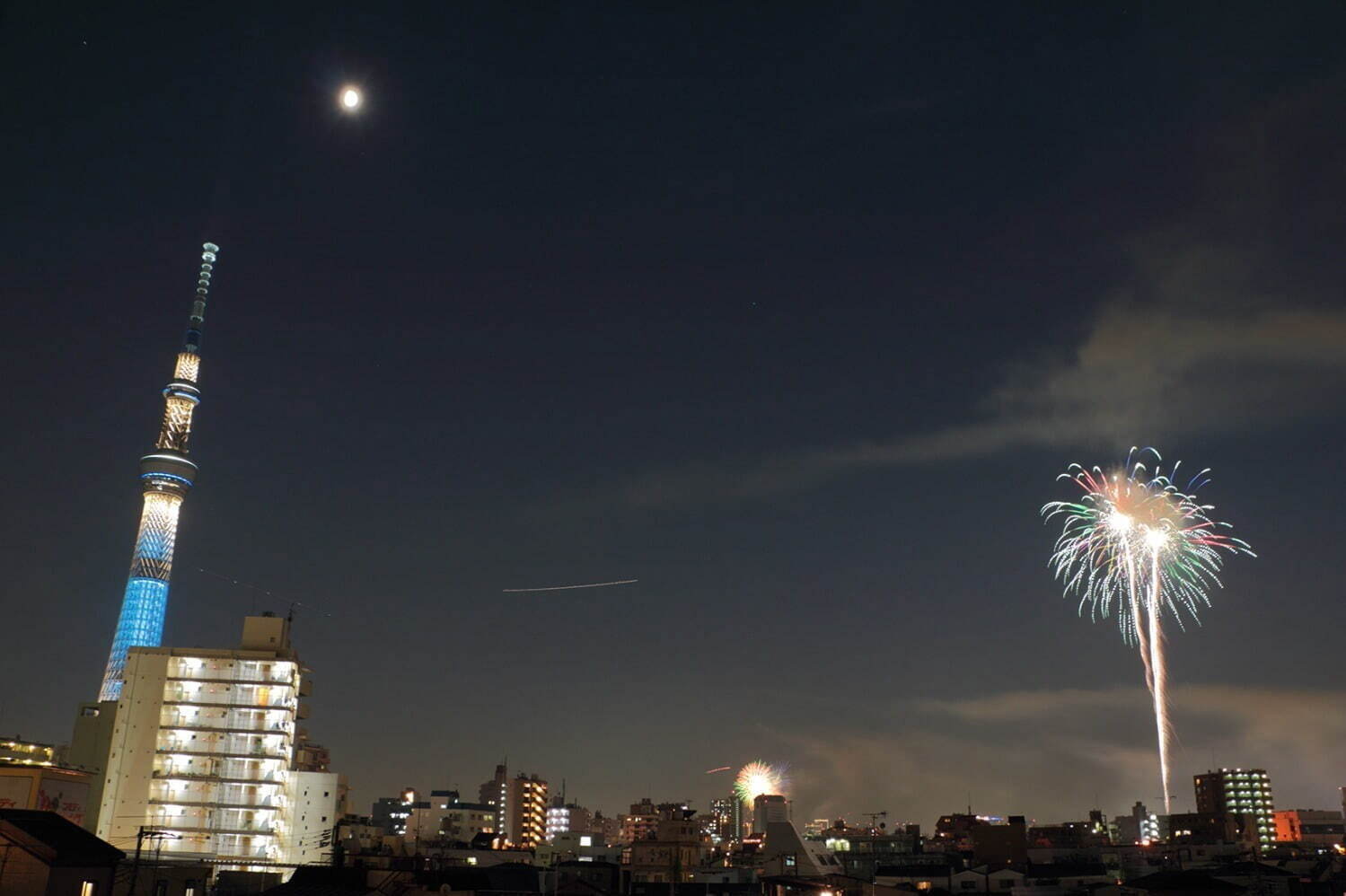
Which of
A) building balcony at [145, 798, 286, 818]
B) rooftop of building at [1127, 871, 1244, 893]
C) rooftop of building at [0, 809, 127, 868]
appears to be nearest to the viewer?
rooftop of building at [0, 809, 127, 868]

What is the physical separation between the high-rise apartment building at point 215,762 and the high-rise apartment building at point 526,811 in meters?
87.6

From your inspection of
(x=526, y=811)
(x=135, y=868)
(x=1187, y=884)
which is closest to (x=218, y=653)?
(x=135, y=868)

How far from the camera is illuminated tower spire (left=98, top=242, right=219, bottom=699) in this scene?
149500 mm

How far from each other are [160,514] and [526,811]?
2998 inches

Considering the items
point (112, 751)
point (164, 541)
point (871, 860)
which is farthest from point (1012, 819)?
point (164, 541)

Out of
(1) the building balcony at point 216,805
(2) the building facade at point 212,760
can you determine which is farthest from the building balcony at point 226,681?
(1) the building balcony at point 216,805

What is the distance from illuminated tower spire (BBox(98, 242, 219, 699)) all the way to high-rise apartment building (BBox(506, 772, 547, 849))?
64267 mm

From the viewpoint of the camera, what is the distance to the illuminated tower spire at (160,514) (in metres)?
150

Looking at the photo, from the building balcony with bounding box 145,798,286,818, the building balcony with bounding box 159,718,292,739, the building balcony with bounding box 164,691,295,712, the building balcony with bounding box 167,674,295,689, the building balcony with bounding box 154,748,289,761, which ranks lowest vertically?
the building balcony with bounding box 145,798,286,818

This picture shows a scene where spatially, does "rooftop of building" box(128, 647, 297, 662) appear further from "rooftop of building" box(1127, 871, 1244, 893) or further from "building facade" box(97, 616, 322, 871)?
"rooftop of building" box(1127, 871, 1244, 893)

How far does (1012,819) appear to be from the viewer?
10838 centimetres

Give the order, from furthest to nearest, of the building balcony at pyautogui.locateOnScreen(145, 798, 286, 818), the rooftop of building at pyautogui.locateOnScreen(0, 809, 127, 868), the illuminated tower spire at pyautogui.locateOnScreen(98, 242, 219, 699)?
1. the illuminated tower spire at pyautogui.locateOnScreen(98, 242, 219, 699)
2. the building balcony at pyautogui.locateOnScreen(145, 798, 286, 818)
3. the rooftop of building at pyautogui.locateOnScreen(0, 809, 127, 868)

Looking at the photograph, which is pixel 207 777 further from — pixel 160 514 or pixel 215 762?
pixel 160 514

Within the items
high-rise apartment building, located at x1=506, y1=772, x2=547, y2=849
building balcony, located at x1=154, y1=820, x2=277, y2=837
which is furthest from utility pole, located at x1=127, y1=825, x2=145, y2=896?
high-rise apartment building, located at x1=506, y1=772, x2=547, y2=849
